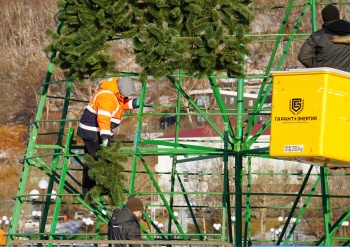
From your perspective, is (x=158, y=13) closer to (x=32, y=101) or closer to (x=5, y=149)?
(x=5, y=149)

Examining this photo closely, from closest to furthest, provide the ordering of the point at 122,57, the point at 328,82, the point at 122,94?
the point at 328,82, the point at 122,94, the point at 122,57

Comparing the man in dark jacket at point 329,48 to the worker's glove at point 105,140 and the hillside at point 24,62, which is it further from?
the hillside at point 24,62

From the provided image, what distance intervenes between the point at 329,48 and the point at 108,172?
125 inches

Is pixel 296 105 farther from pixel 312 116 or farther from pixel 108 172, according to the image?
pixel 108 172

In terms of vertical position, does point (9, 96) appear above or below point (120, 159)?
above

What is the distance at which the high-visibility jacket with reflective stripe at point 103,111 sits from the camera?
572 inches

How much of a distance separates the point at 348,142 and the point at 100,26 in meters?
4.07

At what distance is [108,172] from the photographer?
14445 mm

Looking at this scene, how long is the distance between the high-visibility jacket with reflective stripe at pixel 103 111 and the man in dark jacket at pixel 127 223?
1.35 meters

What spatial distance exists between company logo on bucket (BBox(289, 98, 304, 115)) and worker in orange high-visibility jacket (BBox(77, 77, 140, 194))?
256cm

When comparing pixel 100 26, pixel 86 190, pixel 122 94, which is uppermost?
pixel 100 26

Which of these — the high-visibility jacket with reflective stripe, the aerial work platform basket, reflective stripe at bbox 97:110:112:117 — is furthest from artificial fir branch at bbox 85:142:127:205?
the aerial work platform basket

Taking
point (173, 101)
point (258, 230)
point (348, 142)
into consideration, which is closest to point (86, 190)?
point (348, 142)

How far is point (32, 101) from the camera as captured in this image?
79938 millimetres
